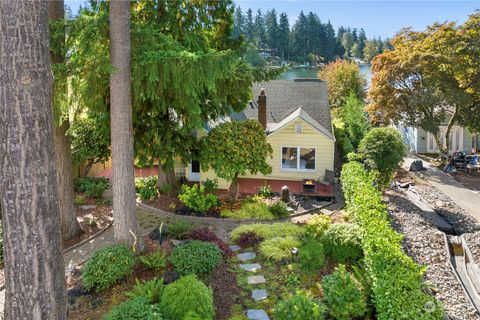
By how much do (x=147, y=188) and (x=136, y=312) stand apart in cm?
981

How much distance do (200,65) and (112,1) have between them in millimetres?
2498

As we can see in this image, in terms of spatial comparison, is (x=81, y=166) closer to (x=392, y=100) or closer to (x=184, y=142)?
(x=184, y=142)

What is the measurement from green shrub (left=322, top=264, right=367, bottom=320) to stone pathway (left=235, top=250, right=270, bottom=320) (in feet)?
4.21

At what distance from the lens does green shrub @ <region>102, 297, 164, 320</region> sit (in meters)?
6.11

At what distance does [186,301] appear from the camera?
6.44 m

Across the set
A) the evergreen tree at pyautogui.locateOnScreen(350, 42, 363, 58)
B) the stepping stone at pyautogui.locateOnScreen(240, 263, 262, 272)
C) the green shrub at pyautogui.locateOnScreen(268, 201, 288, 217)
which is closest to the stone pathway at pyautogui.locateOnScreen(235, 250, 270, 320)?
the stepping stone at pyautogui.locateOnScreen(240, 263, 262, 272)

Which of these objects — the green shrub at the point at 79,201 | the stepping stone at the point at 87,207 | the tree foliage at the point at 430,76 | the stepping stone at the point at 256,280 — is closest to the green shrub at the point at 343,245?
the stepping stone at the point at 256,280

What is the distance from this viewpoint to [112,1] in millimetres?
8219

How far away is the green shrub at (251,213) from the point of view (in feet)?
44.2

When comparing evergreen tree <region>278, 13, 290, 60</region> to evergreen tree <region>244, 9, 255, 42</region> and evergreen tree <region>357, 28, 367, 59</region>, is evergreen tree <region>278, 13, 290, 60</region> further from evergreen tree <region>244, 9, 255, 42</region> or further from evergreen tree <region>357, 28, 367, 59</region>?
evergreen tree <region>357, 28, 367, 59</region>

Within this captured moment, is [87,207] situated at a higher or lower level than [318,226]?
higher

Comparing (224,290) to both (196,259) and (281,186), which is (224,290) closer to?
(196,259)

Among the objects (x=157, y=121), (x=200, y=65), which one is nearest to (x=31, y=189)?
(x=200, y=65)

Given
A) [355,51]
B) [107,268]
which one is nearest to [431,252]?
[107,268]
